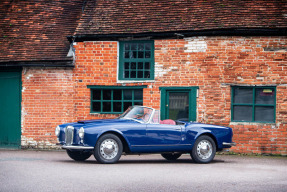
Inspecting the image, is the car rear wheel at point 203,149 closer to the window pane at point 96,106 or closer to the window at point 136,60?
the window at point 136,60

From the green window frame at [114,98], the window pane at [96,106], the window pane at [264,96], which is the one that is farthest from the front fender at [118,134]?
the window pane at [264,96]

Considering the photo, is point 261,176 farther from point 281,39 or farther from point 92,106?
point 92,106

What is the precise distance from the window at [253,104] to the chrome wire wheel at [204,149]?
12.9 feet

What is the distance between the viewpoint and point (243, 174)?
32.0 ft

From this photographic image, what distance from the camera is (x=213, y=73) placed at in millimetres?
15844

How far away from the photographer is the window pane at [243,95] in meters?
15.7

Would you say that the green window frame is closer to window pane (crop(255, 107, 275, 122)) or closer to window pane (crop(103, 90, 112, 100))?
window pane (crop(103, 90, 112, 100))

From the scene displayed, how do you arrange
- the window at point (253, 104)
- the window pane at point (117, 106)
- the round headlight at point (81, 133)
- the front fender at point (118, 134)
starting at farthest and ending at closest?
1. the window pane at point (117, 106)
2. the window at point (253, 104)
3. the front fender at point (118, 134)
4. the round headlight at point (81, 133)

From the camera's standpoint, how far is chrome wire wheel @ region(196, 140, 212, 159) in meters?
12.0

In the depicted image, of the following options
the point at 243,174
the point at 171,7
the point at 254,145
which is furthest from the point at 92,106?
the point at 243,174

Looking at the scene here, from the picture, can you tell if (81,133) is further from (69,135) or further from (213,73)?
(213,73)

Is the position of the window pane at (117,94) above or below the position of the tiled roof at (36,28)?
below

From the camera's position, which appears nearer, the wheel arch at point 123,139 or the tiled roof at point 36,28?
the wheel arch at point 123,139

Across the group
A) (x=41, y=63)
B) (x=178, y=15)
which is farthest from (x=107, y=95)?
(x=178, y=15)
